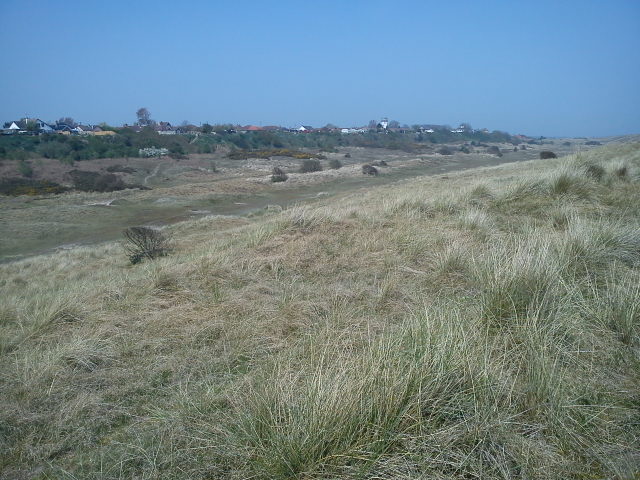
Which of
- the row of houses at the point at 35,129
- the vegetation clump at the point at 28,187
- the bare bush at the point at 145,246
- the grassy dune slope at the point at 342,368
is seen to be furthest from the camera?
the row of houses at the point at 35,129

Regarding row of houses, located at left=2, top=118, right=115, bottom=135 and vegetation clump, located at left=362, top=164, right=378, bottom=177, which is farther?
row of houses, located at left=2, top=118, right=115, bottom=135

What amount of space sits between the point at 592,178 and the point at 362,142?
8859 cm

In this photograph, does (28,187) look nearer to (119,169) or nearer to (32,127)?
(119,169)

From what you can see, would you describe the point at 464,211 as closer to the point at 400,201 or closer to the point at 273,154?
the point at 400,201

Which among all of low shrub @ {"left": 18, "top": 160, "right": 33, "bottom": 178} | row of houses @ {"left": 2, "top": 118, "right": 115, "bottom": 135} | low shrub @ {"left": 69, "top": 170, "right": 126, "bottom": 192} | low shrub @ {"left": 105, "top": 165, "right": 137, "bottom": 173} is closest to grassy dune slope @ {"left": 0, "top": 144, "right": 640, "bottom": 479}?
low shrub @ {"left": 69, "top": 170, "right": 126, "bottom": 192}

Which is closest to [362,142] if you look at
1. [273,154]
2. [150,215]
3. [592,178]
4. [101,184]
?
[273,154]

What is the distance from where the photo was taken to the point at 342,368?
8.90ft

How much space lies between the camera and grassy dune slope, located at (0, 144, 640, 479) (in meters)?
2.31

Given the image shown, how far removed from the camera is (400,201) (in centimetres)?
932

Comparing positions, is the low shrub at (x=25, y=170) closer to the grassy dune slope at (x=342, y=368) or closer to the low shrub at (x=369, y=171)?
the low shrub at (x=369, y=171)

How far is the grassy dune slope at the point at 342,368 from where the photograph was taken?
2309 mm

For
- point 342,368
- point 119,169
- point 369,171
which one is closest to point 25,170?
point 119,169

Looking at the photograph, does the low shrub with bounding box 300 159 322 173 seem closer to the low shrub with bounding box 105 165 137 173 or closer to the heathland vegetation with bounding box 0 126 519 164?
A: the heathland vegetation with bounding box 0 126 519 164

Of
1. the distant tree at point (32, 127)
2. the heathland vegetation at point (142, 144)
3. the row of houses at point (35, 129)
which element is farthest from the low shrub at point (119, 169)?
the distant tree at point (32, 127)
